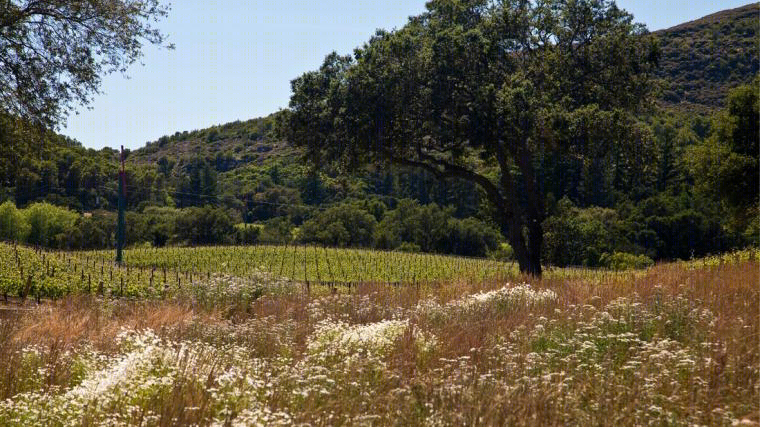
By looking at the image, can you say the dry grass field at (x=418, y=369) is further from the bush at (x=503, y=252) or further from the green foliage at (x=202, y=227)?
the green foliage at (x=202, y=227)

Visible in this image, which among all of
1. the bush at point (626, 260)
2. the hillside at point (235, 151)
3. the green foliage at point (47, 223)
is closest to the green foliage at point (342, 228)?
the green foliage at point (47, 223)

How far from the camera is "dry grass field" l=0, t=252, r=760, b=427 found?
558cm

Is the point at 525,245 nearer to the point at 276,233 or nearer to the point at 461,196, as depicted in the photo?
the point at 276,233

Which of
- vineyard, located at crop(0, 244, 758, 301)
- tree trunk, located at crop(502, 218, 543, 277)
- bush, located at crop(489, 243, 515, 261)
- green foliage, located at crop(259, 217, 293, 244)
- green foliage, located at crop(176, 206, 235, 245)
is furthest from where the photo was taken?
green foliage, located at crop(259, 217, 293, 244)

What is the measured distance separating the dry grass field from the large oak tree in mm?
16057

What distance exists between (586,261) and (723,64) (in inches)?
3740

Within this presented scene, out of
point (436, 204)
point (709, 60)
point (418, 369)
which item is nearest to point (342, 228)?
point (436, 204)

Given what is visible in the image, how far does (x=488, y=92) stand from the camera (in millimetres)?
27703

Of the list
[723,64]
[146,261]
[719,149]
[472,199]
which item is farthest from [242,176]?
[719,149]

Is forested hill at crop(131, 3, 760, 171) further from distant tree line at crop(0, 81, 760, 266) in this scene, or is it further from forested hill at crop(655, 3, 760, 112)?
distant tree line at crop(0, 81, 760, 266)

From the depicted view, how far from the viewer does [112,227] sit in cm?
9038

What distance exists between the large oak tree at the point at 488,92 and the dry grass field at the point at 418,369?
1606cm

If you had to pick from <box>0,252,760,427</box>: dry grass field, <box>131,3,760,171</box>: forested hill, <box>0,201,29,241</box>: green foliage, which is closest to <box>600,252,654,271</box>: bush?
<box>0,252,760,427</box>: dry grass field

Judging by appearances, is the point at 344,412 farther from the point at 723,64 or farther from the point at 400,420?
the point at 723,64
